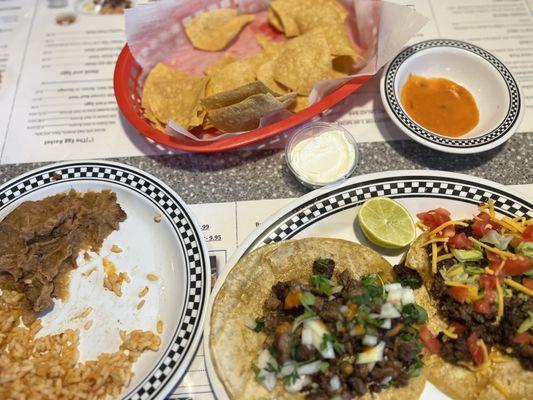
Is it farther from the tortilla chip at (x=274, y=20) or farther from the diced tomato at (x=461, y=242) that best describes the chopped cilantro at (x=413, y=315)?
the tortilla chip at (x=274, y=20)

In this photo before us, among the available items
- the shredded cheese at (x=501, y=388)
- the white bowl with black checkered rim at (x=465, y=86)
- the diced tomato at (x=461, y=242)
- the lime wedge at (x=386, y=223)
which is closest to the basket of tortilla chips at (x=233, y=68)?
the white bowl with black checkered rim at (x=465, y=86)

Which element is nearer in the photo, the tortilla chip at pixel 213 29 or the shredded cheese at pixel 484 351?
the shredded cheese at pixel 484 351

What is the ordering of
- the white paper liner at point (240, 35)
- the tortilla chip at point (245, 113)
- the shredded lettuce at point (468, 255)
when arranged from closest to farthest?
1. the shredded lettuce at point (468, 255)
2. the tortilla chip at point (245, 113)
3. the white paper liner at point (240, 35)

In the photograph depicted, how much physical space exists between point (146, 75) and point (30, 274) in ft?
5.01

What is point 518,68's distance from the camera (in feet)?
10.5

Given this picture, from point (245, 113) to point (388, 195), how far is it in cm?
95

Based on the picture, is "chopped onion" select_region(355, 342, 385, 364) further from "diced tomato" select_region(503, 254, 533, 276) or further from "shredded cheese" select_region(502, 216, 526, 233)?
"shredded cheese" select_region(502, 216, 526, 233)

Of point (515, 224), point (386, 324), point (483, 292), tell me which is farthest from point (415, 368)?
point (515, 224)

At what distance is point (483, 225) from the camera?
2262 millimetres

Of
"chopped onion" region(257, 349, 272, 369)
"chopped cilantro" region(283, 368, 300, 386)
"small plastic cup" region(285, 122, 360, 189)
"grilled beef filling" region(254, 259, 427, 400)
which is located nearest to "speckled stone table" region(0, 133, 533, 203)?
"small plastic cup" region(285, 122, 360, 189)

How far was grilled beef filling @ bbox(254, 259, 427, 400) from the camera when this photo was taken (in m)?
1.98

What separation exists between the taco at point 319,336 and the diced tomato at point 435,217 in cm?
35

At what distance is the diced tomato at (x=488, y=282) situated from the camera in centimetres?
206

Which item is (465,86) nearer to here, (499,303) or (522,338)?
(499,303)
